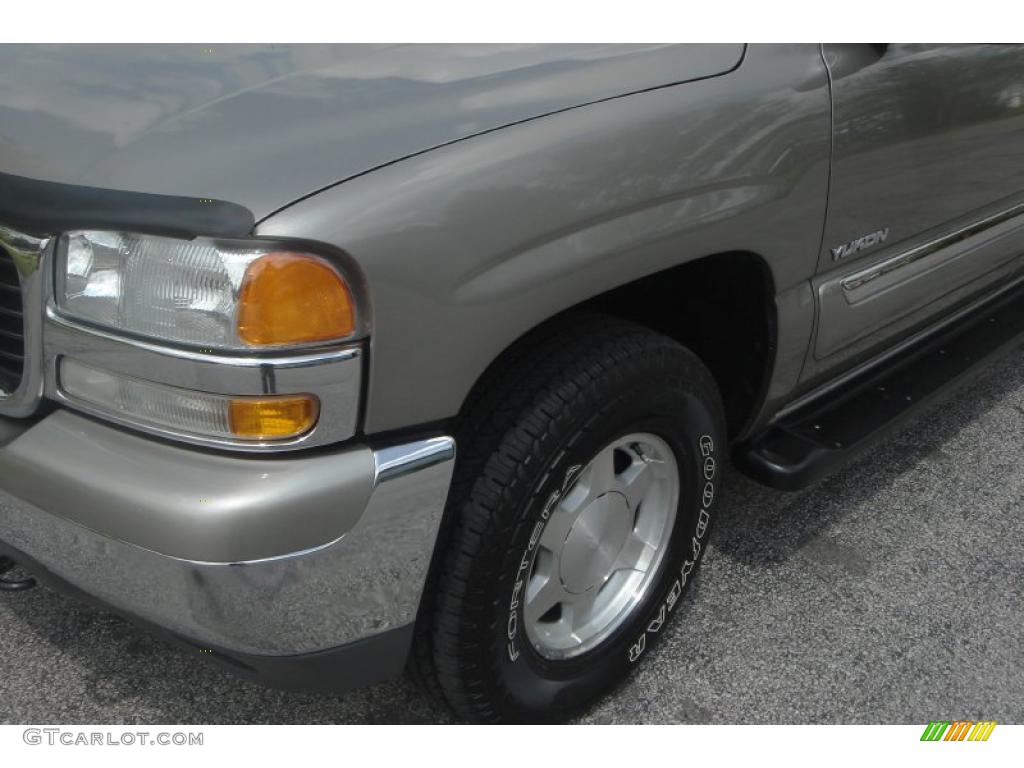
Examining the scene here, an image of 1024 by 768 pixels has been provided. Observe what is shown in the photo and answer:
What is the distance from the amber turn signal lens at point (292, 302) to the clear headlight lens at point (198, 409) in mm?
96

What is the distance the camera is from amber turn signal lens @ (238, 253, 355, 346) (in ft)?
4.65

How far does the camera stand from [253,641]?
156 centimetres

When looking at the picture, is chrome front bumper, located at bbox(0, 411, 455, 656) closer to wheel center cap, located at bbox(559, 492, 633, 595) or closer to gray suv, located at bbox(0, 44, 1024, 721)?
gray suv, located at bbox(0, 44, 1024, 721)

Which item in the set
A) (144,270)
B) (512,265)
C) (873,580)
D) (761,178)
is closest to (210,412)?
(144,270)

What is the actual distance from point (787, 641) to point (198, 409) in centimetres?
156

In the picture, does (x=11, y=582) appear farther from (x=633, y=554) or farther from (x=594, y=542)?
(x=633, y=554)

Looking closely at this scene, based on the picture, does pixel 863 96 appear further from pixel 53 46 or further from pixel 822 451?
pixel 53 46

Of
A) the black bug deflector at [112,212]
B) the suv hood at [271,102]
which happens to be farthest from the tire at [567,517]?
the black bug deflector at [112,212]

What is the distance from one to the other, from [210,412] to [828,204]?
4.53 feet

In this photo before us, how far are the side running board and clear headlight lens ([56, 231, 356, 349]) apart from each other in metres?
1.28

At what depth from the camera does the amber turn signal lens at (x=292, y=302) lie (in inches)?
55.7

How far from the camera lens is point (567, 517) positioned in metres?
1.97
